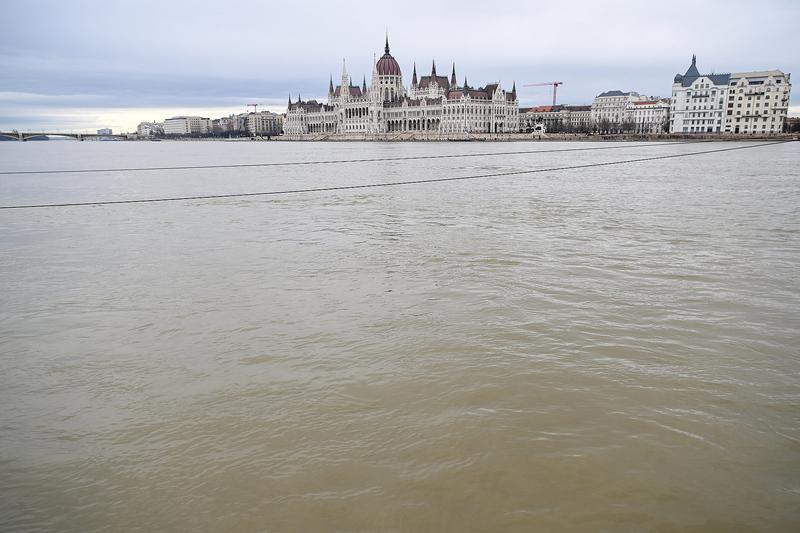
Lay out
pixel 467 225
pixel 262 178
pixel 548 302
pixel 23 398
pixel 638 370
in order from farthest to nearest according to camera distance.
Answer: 1. pixel 262 178
2. pixel 467 225
3. pixel 548 302
4. pixel 638 370
5. pixel 23 398

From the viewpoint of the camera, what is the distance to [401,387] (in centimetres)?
488

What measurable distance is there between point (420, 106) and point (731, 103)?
7797 cm

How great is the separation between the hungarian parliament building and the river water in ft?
481

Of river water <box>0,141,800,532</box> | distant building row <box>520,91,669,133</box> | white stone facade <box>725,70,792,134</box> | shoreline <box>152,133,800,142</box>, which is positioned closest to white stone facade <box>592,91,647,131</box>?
distant building row <box>520,91,669,133</box>

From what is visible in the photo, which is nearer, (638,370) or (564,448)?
(564,448)

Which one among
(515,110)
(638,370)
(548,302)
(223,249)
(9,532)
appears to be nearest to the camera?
(9,532)

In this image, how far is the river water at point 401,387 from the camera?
345cm

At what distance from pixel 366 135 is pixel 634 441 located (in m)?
176

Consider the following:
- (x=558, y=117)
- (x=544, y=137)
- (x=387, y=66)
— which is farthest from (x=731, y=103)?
(x=387, y=66)

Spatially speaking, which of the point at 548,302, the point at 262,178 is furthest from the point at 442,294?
the point at 262,178

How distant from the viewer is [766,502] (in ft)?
11.1

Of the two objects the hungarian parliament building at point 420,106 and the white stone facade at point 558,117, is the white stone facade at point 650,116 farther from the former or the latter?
the hungarian parliament building at point 420,106

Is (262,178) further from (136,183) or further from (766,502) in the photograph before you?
(766,502)

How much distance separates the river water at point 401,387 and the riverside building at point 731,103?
12838 cm
